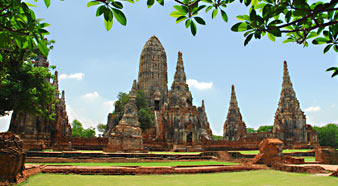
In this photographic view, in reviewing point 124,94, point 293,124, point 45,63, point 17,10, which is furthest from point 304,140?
point 17,10

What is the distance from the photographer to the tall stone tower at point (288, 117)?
40.0 meters

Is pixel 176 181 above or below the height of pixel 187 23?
below

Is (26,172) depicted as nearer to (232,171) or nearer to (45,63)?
(232,171)

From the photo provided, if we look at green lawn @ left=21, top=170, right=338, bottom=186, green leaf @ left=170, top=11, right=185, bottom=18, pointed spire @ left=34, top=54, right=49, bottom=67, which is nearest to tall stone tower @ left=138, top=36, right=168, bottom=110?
pointed spire @ left=34, top=54, right=49, bottom=67

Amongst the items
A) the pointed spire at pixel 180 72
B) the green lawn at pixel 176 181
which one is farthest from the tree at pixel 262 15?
the pointed spire at pixel 180 72

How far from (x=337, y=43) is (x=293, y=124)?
41.9 metres

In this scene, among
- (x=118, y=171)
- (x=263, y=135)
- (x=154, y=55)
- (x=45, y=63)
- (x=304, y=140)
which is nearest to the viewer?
(x=118, y=171)

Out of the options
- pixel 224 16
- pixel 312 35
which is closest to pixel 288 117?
pixel 312 35

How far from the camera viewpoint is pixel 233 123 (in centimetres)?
4428

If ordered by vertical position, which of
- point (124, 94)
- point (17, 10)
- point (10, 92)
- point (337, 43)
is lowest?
point (337, 43)

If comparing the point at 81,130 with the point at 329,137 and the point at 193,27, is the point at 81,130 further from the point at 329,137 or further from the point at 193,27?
the point at 193,27

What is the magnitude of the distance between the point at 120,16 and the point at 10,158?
6106mm

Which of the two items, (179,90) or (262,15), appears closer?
(262,15)

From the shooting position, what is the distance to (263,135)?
144 ft
